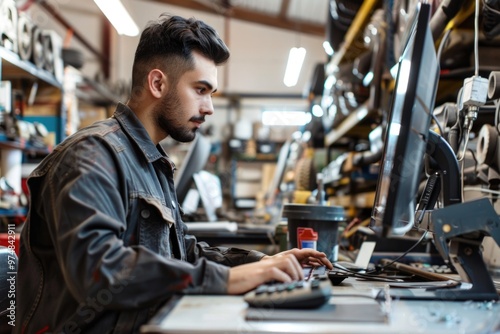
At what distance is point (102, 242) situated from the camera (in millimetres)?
1057

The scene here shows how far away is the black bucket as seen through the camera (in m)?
1.99

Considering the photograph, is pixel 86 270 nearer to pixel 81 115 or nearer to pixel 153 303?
pixel 153 303

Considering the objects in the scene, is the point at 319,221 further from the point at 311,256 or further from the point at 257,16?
the point at 257,16

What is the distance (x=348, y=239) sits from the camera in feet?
9.29

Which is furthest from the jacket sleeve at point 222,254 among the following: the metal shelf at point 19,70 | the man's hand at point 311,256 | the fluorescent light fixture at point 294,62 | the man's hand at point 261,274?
the fluorescent light fixture at point 294,62

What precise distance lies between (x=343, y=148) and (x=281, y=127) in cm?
476

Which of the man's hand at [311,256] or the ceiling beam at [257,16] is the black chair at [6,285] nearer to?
the man's hand at [311,256]

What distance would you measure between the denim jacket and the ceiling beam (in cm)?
953

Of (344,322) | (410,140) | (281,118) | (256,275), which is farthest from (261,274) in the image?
(281,118)

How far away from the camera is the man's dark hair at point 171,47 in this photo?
1.54 m

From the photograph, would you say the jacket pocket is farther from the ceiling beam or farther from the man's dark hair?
the ceiling beam

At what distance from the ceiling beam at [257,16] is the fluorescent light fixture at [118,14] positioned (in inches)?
241

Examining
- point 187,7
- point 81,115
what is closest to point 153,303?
point 81,115

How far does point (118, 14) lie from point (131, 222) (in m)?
3.35
